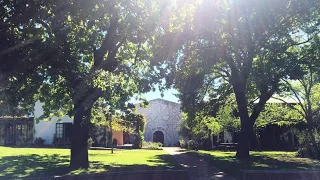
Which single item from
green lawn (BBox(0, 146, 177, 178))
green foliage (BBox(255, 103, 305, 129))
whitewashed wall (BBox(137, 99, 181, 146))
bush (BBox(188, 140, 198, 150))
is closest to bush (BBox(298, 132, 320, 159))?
green foliage (BBox(255, 103, 305, 129))

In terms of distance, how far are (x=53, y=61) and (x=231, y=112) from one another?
2008 cm

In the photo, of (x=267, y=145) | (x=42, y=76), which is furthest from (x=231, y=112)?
(x=42, y=76)

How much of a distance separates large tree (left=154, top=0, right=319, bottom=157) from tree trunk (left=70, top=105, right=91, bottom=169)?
5.05 metres

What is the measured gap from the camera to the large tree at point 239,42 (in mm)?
13633

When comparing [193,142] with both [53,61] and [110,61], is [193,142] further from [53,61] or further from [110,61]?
[53,61]

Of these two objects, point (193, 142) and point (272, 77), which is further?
point (193, 142)

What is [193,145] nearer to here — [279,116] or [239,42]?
[279,116]

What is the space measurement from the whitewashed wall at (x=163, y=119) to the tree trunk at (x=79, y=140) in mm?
35196

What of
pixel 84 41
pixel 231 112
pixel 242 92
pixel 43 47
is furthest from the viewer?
pixel 231 112

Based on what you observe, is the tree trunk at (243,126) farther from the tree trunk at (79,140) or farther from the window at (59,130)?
the window at (59,130)

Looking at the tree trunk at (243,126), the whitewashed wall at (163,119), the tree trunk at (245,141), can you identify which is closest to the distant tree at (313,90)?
the tree trunk at (243,126)

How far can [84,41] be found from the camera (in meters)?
12.2

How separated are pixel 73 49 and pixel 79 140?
12.0 ft

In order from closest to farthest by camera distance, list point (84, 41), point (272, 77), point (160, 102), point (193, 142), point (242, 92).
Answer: point (84, 41), point (272, 77), point (242, 92), point (193, 142), point (160, 102)
